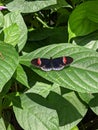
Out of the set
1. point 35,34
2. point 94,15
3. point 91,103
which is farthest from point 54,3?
point 91,103

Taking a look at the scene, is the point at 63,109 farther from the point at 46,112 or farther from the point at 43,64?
the point at 43,64

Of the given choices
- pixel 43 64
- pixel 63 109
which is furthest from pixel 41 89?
pixel 43 64

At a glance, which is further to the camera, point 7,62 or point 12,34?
point 12,34

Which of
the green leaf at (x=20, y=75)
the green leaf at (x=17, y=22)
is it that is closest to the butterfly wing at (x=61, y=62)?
the green leaf at (x=20, y=75)

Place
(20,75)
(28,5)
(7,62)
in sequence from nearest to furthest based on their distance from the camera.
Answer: (7,62) → (20,75) → (28,5)

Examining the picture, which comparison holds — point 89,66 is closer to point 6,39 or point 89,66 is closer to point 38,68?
point 38,68
